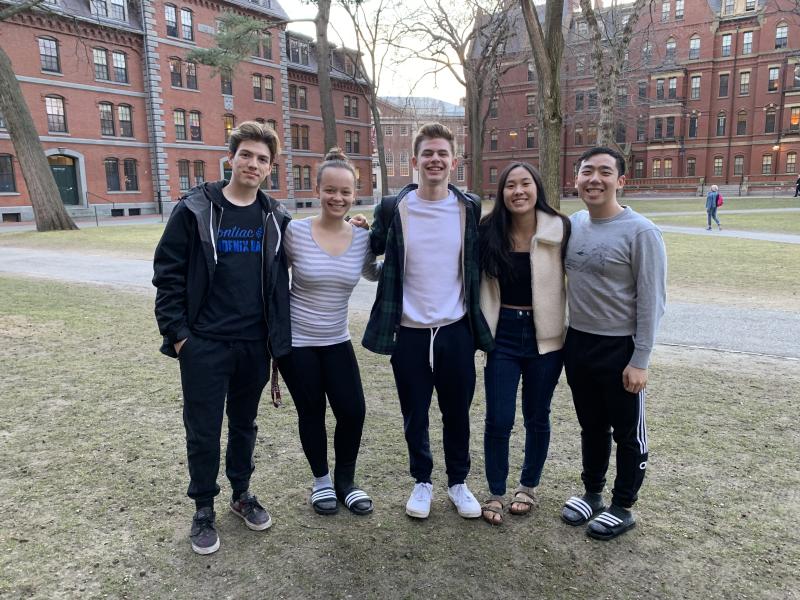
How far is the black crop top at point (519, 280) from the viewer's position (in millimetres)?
3100

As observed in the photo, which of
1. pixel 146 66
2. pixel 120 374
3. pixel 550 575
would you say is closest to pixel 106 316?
pixel 120 374

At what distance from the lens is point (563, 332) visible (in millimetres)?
3166

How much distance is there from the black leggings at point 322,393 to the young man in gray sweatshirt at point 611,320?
1.16 metres

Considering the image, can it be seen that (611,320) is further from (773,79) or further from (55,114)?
(773,79)

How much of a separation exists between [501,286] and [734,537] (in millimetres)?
1692

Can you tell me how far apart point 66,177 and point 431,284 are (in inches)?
1421

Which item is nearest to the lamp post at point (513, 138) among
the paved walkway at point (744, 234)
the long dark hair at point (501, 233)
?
the paved walkway at point (744, 234)

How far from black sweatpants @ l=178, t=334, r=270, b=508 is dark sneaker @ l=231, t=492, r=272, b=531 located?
0.36ft

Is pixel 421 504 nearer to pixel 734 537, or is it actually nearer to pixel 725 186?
pixel 734 537

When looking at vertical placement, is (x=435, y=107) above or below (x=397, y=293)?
above

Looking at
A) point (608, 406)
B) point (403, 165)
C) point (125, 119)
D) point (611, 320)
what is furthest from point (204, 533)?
point (403, 165)

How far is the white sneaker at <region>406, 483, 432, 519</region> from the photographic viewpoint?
3.18 metres

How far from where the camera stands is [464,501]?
323cm

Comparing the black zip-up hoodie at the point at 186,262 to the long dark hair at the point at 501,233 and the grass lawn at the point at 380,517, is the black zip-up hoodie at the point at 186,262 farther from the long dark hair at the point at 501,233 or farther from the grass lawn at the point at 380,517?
the long dark hair at the point at 501,233
